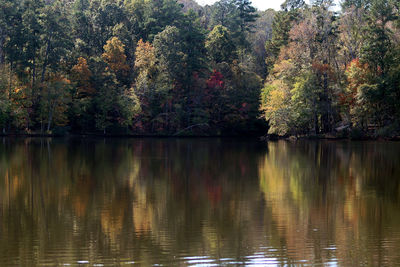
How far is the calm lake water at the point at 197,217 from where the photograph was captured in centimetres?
840

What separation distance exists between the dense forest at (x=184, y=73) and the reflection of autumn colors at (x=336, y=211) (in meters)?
26.7

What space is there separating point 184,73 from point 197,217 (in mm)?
47263

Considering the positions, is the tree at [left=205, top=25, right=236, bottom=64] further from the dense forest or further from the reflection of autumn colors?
the reflection of autumn colors

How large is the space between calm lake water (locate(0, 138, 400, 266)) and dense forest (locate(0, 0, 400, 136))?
28.7m

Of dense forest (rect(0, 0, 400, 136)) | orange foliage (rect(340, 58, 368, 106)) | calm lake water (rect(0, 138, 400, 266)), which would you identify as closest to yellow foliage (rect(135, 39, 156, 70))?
dense forest (rect(0, 0, 400, 136))

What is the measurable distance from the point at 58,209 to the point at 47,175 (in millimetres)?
6943

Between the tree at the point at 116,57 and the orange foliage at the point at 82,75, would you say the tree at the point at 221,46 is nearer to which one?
the tree at the point at 116,57

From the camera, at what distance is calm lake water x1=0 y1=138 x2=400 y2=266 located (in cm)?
840

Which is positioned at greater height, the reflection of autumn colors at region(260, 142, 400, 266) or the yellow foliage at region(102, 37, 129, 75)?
the yellow foliage at region(102, 37, 129, 75)

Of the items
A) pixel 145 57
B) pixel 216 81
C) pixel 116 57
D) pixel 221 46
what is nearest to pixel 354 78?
pixel 216 81

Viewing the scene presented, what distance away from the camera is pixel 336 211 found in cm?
1232

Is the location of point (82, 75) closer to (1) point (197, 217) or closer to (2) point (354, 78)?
(2) point (354, 78)

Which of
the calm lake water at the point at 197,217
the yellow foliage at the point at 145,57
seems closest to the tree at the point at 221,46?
the yellow foliage at the point at 145,57

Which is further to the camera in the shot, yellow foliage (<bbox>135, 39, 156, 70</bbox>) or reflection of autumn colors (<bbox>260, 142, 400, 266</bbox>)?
yellow foliage (<bbox>135, 39, 156, 70</bbox>)
